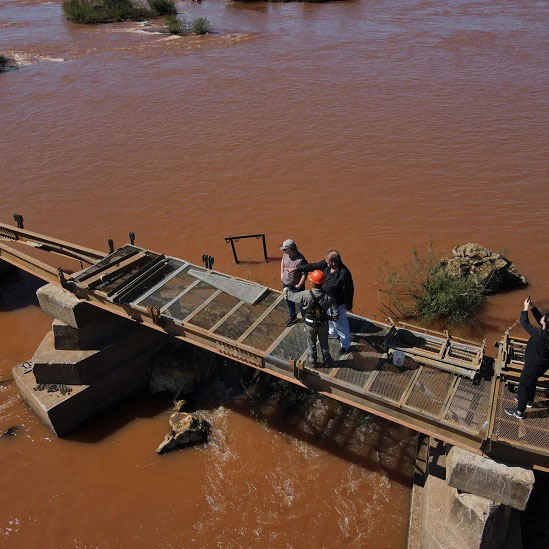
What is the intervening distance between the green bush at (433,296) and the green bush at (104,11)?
105ft

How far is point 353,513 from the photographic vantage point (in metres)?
6.41

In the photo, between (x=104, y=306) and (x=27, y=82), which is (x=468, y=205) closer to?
(x=104, y=306)

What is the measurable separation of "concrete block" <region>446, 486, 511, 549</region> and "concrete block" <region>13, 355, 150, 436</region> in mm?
5282

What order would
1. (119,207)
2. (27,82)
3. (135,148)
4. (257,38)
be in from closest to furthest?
(119,207) < (135,148) < (27,82) < (257,38)

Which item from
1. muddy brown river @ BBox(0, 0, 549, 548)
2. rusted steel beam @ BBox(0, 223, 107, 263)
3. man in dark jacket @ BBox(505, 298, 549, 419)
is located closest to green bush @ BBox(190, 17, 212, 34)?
muddy brown river @ BBox(0, 0, 549, 548)

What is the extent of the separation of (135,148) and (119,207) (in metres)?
3.51

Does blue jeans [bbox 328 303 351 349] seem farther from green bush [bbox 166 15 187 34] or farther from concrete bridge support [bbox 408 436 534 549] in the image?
green bush [bbox 166 15 187 34]

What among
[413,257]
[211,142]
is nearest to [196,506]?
[413,257]

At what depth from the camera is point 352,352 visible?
5.89 meters

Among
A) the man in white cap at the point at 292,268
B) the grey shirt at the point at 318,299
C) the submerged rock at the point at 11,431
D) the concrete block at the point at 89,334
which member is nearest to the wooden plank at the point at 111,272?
the concrete block at the point at 89,334

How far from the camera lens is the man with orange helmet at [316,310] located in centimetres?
512

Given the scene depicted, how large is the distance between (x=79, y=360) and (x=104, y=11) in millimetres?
33809

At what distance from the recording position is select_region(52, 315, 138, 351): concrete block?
299 inches

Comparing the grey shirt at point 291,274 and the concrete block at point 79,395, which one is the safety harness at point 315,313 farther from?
the concrete block at point 79,395
